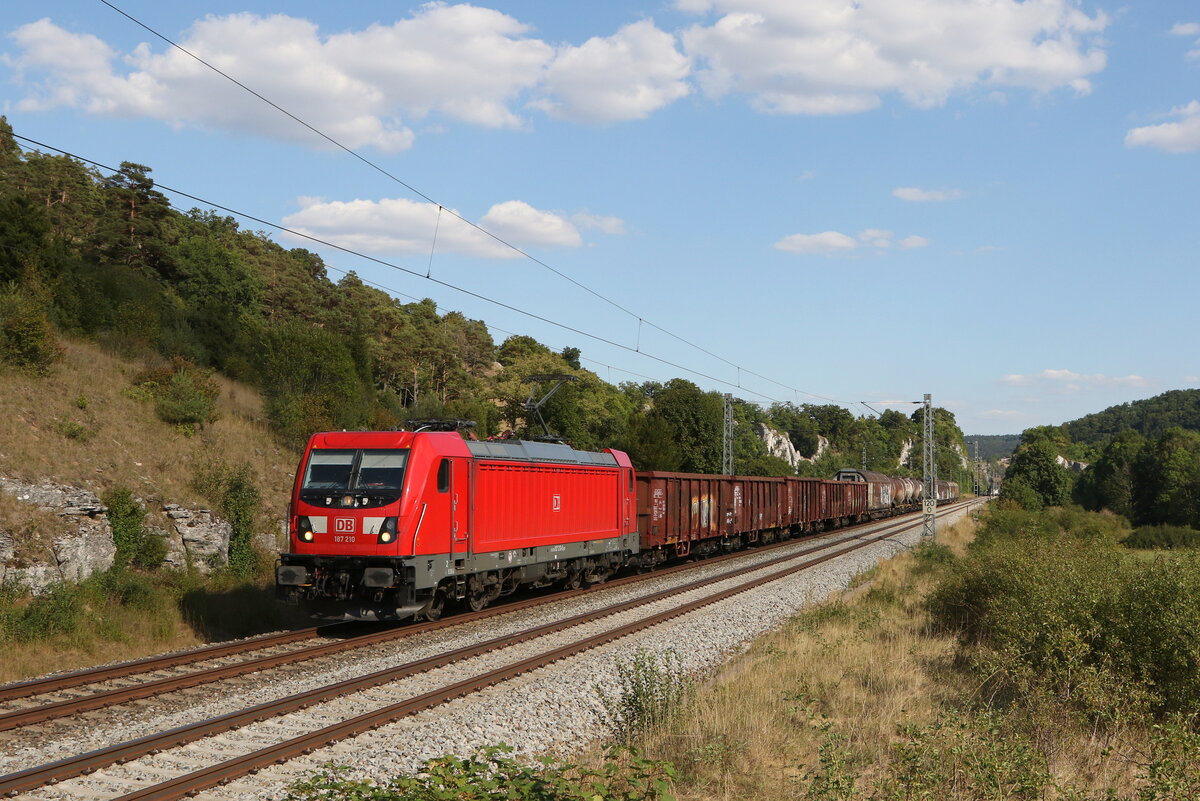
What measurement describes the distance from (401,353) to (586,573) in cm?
5877

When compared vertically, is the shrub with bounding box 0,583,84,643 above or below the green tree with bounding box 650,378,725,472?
below

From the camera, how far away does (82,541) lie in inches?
664

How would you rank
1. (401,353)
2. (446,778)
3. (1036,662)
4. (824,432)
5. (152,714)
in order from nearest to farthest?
(446,778) → (152,714) → (1036,662) → (401,353) → (824,432)

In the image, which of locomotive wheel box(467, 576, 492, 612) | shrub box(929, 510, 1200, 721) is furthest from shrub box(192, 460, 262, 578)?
shrub box(929, 510, 1200, 721)

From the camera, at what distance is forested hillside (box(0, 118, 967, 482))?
28.3 meters

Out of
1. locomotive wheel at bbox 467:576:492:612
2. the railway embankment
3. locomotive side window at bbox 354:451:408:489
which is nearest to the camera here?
the railway embankment

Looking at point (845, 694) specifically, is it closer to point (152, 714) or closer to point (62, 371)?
point (152, 714)

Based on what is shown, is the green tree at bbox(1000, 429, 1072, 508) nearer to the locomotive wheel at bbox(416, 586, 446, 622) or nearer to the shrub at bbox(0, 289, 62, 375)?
the locomotive wheel at bbox(416, 586, 446, 622)

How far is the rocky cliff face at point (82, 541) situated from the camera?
15.6 meters

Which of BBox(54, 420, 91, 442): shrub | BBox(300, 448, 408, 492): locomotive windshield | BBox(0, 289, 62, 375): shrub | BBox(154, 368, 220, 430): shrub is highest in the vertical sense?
BBox(0, 289, 62, 375): shrub

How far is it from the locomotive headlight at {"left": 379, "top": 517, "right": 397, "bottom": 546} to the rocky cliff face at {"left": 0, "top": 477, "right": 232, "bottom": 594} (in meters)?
6.05

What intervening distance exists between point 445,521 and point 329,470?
2.21 meters

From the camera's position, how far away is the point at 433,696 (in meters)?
10.7

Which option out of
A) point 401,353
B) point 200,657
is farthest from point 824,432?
point 200,657
